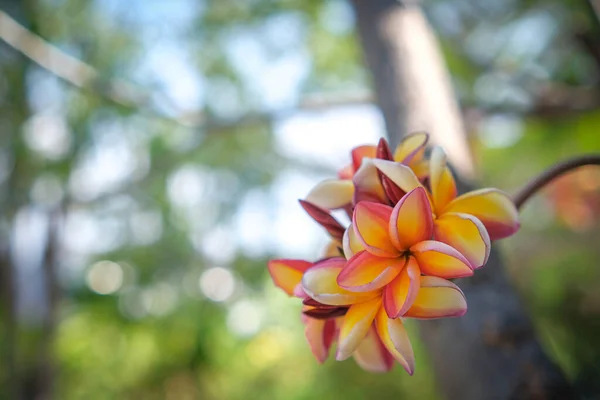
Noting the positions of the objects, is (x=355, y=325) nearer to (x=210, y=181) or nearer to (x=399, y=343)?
(x=399, y=343)

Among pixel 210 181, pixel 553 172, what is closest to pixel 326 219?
pixel 553 172

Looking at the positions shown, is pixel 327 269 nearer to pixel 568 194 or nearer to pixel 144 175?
pixel 568 194

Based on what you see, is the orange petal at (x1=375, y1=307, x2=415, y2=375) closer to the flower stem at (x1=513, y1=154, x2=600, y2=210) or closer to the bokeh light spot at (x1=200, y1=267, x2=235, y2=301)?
the flower stem at (x1=513, y1=154, x2=600, y2=210)

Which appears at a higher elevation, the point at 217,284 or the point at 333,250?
the point at 333,250

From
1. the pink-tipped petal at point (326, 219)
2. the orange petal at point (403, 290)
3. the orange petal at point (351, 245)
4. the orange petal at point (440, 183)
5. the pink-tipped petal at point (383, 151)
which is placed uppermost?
the pink-tipped petal at point (383, 151)

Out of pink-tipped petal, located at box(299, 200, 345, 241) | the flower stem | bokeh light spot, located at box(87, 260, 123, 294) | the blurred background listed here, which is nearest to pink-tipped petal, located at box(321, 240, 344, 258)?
pink-tipped petal, located at box(299, 200, 345, 241)

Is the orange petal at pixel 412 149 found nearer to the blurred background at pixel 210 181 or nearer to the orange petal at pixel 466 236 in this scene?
the orange petal at pixel 466 236

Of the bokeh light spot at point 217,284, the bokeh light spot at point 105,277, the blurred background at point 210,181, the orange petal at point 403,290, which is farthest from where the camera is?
the bokeh light spot at point 217,284

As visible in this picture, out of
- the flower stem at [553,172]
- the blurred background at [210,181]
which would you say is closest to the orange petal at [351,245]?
the flower stem at [553,172]
